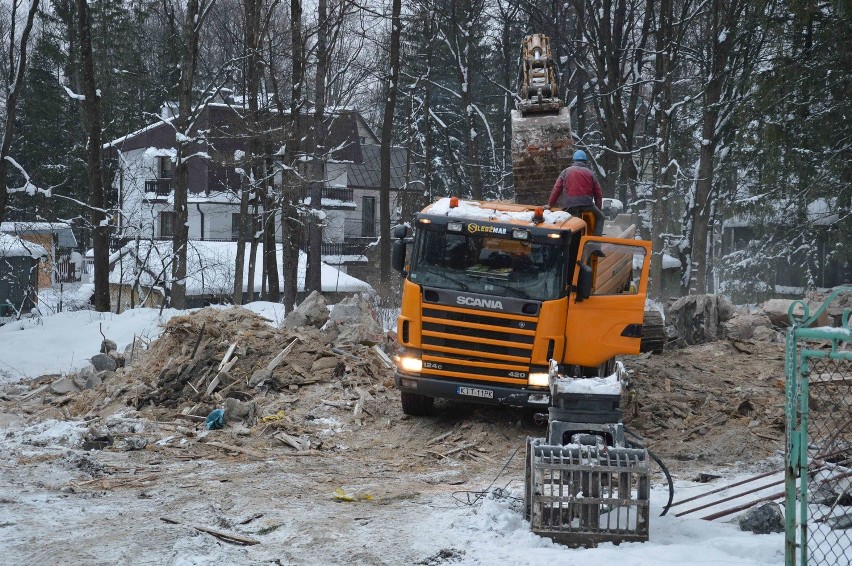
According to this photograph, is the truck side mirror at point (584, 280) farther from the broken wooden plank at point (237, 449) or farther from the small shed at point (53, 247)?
the small shed at point (53, 247)

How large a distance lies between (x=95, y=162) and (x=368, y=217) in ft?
97.6

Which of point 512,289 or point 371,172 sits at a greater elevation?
point 371,172

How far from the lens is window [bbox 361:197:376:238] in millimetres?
54031

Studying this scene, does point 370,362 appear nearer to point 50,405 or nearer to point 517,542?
point 50,405

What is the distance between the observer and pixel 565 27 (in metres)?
34.7

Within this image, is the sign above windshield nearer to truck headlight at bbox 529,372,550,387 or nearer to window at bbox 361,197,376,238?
truck headlight at bbox 529,372,550,387

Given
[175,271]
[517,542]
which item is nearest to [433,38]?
[175,271]

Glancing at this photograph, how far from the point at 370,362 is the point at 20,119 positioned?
34.5 m

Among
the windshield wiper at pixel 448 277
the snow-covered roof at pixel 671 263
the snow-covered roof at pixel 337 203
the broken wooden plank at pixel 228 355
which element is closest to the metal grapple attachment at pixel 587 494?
the windshield wiper at pixel 448 277

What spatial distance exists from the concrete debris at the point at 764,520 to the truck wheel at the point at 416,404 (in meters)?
5.88

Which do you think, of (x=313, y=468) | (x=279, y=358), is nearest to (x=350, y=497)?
(x=313, y=468)

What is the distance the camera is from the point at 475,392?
1178 centimetres

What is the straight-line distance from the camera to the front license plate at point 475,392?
11.7 metres

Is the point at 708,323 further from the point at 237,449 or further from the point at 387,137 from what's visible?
the point at 387,137
